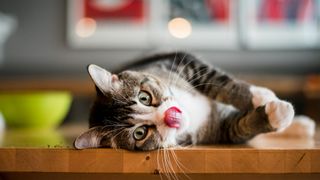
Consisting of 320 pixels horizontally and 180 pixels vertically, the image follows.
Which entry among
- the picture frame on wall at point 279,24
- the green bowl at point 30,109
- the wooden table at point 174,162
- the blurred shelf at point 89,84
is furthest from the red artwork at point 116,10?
the wooden table at point 174,162

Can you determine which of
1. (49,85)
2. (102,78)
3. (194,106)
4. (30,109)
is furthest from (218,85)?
(49,85)

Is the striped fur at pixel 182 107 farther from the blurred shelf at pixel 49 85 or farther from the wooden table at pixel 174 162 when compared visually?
the blurred shelf at pixel 49 85

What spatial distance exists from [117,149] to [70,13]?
1586 millimetres

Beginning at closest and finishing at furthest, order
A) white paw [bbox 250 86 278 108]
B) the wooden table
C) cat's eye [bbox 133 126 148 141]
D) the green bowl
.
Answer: the wooden table < cat's eye [bbox 133 126 148 141] < white paw [bbox 250 86 278 108] < the green bowl

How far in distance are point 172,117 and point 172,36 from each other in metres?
1.39

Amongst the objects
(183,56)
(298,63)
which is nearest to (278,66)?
(298,63)

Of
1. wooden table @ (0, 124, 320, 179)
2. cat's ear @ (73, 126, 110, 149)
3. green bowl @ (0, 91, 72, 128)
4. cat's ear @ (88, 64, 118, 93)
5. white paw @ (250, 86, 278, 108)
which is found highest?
cat's ear @ (88, 64, 118, 93)

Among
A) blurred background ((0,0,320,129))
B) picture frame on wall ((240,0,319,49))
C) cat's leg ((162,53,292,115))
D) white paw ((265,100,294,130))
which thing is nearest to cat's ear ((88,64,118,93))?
cat's leg ((162,53,292,115))

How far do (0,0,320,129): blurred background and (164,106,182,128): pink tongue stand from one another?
131 centimetres

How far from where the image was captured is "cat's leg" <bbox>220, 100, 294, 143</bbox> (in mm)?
954

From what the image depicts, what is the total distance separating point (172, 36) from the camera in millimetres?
2305

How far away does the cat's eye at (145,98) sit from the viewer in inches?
39.4

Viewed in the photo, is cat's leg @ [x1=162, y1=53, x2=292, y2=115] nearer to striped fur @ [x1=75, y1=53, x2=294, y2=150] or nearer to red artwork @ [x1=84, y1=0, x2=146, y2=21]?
striped fur @ [x1=75, y1=53, x2=294, y2=150]

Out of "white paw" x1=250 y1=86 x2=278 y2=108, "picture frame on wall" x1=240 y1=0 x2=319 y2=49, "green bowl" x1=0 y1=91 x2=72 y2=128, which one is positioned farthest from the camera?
"picture frame on wall" x1=240 y1=0 x2=319 y2=49
